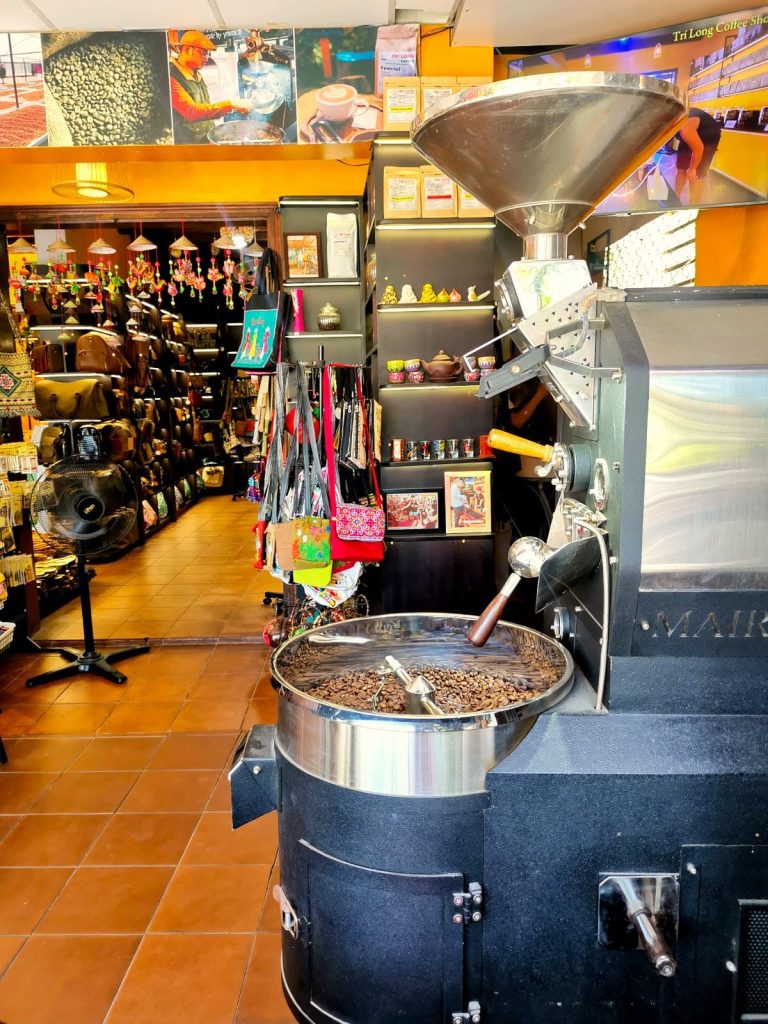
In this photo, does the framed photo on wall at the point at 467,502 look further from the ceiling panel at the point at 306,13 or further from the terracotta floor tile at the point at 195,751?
the ceiling panel at the point at 306,13

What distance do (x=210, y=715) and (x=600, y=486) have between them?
317cm

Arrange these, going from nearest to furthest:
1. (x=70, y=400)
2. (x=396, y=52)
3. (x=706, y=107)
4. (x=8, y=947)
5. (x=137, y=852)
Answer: (x=8, y=947) → (x=137, y=852) → (x=706, y=107) → (x=396, y=52) → (x=70, y=400)

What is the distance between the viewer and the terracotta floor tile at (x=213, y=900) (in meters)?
2.51

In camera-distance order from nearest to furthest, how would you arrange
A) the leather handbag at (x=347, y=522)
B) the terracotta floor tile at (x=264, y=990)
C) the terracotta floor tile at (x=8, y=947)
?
the terracotta floor tile at (x=264, y=990)
the terracotta floor tile at (x=8, y=947)
the leather handbag at (x=347, y=522)

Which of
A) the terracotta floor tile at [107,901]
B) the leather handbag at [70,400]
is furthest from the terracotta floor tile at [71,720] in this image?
the leather handbag at [70,400]

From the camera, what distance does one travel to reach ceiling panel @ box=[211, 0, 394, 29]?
3.63 meters

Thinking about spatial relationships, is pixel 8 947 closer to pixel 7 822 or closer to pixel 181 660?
pixel 7 822

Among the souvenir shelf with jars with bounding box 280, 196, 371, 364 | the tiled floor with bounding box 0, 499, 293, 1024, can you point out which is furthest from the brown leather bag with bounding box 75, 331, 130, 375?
the tiled floor with bounding box 0, 499, 293, 1024

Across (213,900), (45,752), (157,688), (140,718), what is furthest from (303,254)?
(213,900)

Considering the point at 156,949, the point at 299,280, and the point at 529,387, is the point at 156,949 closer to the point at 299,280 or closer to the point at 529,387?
the point at 529,387

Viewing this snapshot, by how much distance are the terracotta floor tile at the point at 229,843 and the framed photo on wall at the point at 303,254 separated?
406cm

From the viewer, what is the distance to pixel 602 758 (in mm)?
1467

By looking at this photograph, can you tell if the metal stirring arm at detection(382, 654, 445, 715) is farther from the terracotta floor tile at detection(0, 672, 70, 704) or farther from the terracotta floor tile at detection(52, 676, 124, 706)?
the terracotta floor tile at detection(0, 672, 70, 704)

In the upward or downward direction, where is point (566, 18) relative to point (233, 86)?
upward
